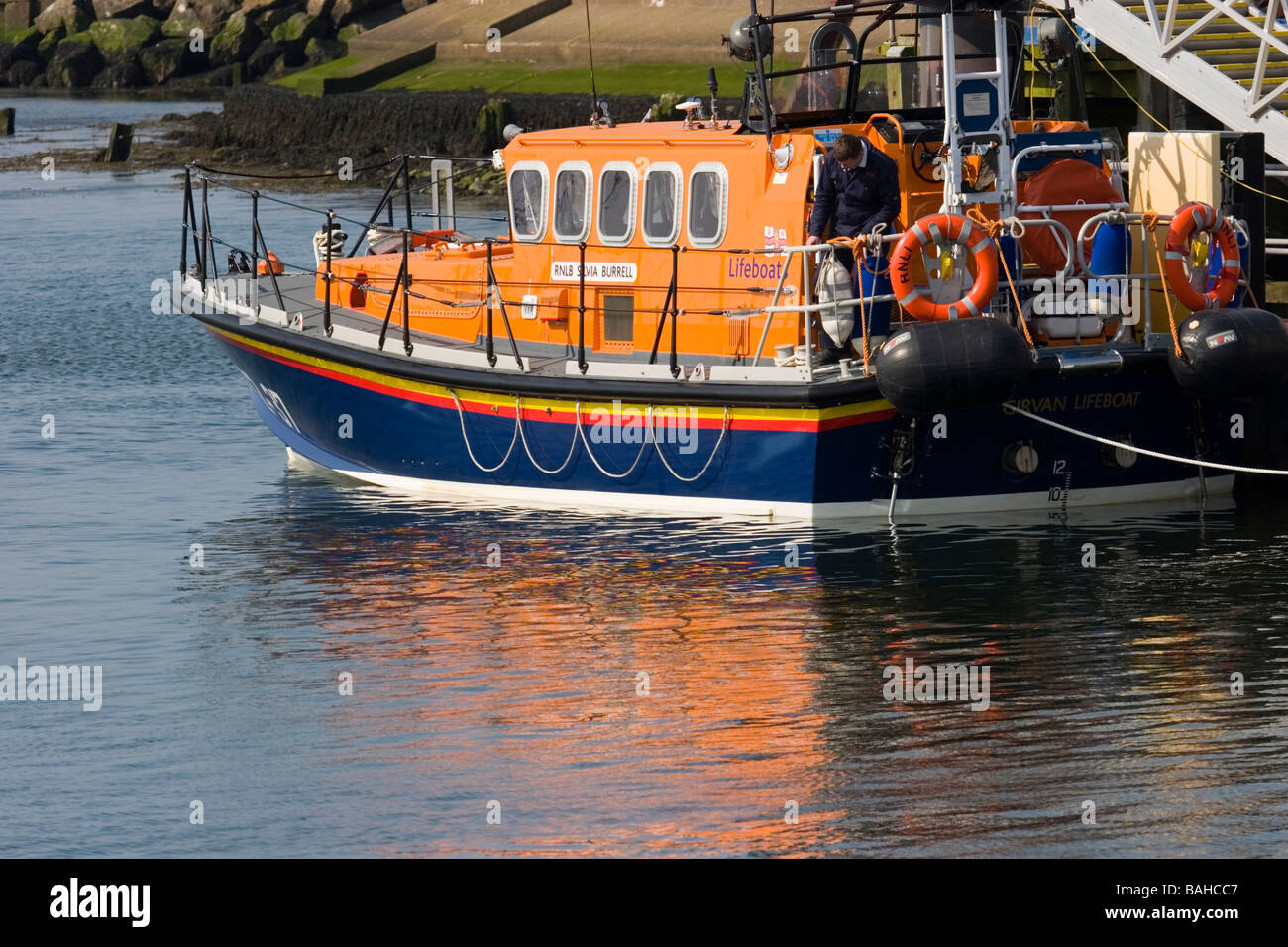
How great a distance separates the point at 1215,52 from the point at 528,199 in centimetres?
666

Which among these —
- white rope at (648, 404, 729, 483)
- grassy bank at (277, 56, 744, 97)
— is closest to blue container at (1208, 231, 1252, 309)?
white rope at (648, 404, 729, 483)

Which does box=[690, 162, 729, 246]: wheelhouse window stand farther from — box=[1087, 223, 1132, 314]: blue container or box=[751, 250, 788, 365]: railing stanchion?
box=[1087, 223, 1132, 314]: blue container

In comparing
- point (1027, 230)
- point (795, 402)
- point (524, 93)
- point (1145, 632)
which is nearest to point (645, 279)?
point (795, 402)

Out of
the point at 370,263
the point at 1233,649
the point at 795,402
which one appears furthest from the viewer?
the point at 370,263

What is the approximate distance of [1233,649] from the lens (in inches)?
368

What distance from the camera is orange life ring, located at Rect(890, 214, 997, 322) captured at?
10477 mm

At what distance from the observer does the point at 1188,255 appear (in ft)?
36.6

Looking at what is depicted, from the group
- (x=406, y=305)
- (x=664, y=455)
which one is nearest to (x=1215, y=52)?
(x=664, y=455)

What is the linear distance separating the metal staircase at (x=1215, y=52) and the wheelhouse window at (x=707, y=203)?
4809 millimetres

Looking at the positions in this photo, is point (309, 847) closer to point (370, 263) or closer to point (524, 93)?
point (370, 263)

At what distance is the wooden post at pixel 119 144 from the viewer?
40.5 m

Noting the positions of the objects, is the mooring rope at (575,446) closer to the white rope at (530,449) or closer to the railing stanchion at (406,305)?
the white rope at (530,449)
